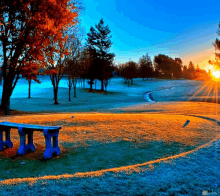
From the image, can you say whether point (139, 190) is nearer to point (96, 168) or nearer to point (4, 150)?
point (96, 168)

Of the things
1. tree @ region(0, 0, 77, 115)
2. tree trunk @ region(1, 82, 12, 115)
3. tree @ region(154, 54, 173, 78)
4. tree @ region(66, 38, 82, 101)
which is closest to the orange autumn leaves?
tree @ region(0, 0, 77, 115)

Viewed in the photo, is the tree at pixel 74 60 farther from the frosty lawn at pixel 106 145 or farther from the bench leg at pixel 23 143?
the bench leg at pixel 23 143

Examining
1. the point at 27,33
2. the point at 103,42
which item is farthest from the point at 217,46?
the point at 27,33

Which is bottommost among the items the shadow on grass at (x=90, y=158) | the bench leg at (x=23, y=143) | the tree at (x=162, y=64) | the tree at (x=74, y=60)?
the shadow on grass at (x=90, y=158)

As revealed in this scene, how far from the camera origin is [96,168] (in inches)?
156

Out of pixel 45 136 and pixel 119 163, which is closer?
pixel 119 163

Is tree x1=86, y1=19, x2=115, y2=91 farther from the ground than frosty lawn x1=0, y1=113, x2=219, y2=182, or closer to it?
farther from the ground

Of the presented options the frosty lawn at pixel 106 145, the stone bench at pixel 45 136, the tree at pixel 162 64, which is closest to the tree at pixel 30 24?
the frosty lawn at pixel 106 145

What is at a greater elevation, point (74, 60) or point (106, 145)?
point (74, 60)

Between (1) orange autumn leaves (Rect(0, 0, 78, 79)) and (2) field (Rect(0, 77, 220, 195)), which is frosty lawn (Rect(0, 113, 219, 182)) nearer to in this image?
(2) field (Rect(0, 77, 220, 195))

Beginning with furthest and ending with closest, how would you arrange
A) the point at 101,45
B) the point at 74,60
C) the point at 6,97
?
1. the point at 101,45
2. the point at 74,60
3. the point at 6,97

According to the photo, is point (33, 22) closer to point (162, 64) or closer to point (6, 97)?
point (6, 97)

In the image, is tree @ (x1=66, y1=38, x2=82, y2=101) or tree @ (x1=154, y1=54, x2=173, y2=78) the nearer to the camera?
tree @ (x1=66, y1=38, x2=82, y2=101)

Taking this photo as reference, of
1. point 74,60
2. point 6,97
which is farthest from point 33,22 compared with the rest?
point 74,60
